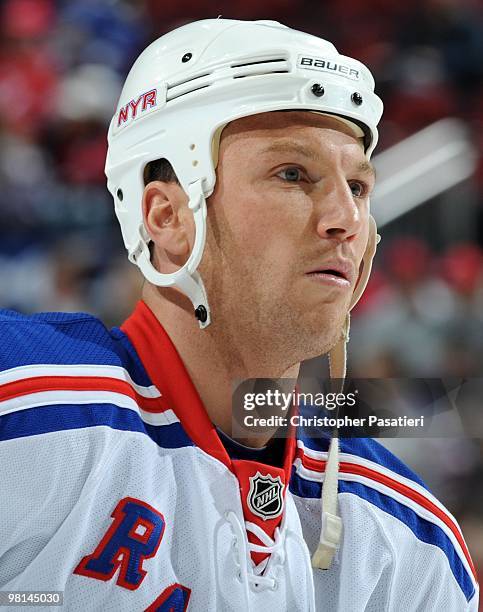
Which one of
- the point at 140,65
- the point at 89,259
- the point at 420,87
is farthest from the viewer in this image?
the point at 420,87

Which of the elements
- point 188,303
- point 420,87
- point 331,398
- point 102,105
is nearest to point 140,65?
point 188,303

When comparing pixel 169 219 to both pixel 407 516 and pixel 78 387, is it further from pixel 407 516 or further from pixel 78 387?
pixel 407 516

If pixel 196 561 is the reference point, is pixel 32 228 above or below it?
above

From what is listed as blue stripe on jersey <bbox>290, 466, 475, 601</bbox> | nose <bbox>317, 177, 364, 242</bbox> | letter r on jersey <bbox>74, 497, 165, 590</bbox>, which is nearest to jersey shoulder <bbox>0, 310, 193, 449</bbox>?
letter r on jersey <bbox>74, 497, 165, 590</bbox>

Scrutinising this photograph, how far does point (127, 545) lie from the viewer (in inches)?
51.2

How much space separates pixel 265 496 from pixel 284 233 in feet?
1.29

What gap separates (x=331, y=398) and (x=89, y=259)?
1673 millimetres

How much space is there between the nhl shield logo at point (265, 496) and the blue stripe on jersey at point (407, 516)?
9cm

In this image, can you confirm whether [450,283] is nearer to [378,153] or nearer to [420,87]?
[378,153]

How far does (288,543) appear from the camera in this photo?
1.47 m

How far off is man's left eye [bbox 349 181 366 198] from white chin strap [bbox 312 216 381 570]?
0.05 metres

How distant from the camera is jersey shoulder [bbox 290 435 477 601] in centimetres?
157

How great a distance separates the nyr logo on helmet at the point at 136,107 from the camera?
1522 mm

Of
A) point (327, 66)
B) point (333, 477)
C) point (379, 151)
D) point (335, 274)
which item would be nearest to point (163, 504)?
point (333, 477)
